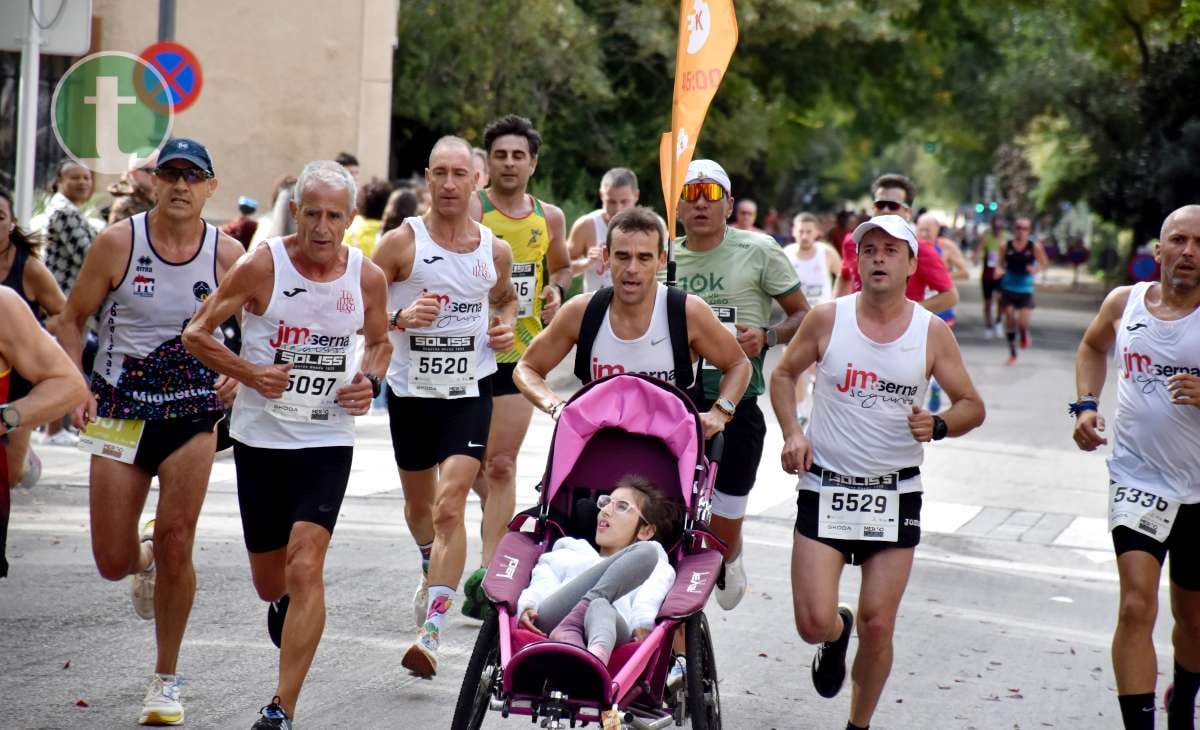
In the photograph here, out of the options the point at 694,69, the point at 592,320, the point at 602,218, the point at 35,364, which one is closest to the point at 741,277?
the point at 592,320

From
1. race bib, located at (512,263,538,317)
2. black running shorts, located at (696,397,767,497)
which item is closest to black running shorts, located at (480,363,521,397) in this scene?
race bib, located at (512,263,538,317)

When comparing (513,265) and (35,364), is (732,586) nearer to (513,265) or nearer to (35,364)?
(513,265)

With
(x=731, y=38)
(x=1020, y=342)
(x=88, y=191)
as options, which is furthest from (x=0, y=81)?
(x=1020, y=342)

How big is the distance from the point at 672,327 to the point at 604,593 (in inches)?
62.4

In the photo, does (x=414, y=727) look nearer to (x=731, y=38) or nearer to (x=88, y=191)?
(x=731, y=38)

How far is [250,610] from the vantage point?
8.24 m

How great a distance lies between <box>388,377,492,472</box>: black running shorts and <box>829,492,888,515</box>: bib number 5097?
189cm

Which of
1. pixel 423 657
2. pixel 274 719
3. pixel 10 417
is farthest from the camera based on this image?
pixel 423 657

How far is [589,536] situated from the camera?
6.09 metres

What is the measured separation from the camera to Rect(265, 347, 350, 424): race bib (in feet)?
20.4

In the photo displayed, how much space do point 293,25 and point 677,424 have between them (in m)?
18.8

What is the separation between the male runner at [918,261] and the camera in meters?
10.6

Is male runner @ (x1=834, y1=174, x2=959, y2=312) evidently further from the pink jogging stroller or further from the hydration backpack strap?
the pink jogging stroller

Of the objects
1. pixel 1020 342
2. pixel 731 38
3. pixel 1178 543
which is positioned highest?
pixel 731 38
